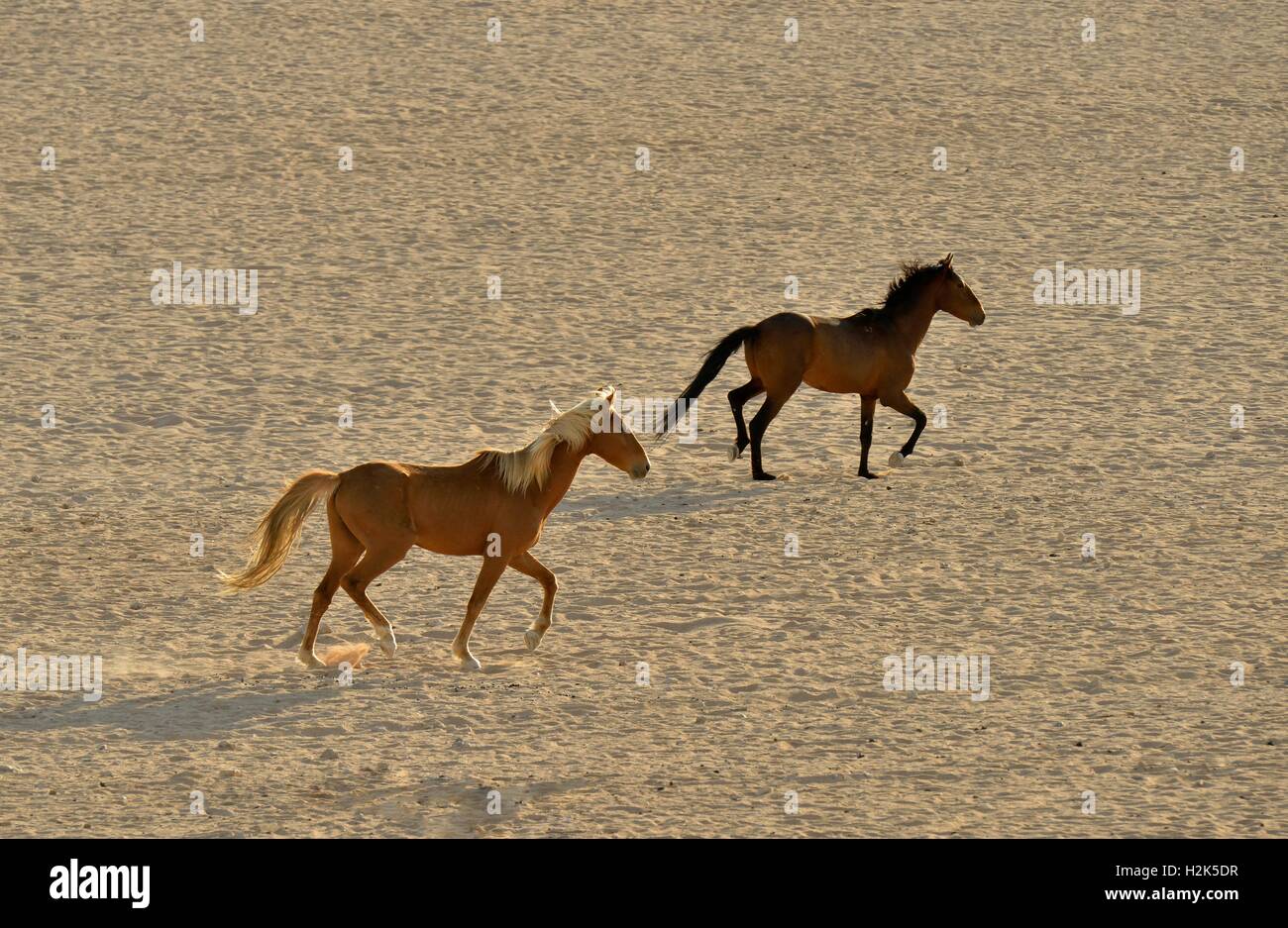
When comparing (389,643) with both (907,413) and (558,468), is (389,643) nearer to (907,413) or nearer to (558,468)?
(558,468)

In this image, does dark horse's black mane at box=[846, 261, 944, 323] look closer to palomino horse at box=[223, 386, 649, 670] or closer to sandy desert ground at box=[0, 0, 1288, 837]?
sandy desert ground at box=[0, 0, 1288, 837]

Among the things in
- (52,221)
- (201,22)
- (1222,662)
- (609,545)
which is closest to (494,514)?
(609,545)

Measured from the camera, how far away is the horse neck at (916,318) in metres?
14.4

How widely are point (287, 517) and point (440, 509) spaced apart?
80cm

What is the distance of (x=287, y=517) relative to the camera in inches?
396

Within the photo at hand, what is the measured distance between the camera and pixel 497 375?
16.1 meters

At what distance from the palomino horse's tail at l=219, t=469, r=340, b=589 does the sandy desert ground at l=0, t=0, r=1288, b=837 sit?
57 centimetres

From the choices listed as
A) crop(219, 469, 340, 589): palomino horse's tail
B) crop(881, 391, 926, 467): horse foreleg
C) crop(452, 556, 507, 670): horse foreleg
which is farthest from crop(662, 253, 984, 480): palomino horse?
crop(219, 469, 340, 589): palomino horse's tail

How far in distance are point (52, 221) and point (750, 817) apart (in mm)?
13803

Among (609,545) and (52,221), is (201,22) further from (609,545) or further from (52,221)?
(609,545)

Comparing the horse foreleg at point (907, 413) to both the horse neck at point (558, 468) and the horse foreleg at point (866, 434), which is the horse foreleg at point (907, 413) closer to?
the horse foreleg at point (866, 434)

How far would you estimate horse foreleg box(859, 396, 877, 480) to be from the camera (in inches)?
549

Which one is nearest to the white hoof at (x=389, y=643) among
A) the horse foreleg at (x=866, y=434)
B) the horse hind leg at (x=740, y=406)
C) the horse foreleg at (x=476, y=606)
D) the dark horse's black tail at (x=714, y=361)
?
the horse foreleg at (x=476, y=606)

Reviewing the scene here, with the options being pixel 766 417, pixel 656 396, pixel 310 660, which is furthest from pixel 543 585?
pixel 656 396
